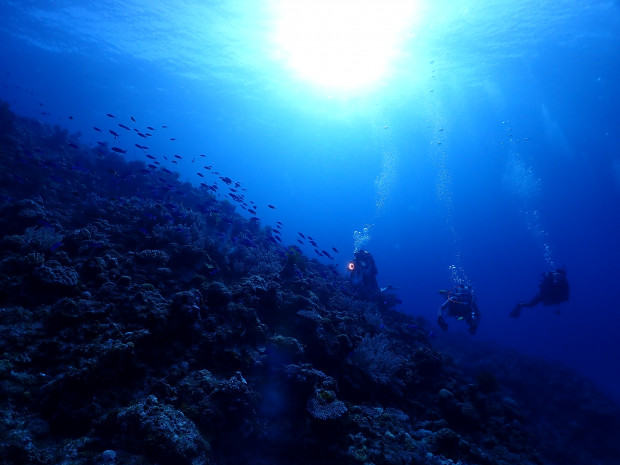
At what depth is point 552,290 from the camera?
1784 cm

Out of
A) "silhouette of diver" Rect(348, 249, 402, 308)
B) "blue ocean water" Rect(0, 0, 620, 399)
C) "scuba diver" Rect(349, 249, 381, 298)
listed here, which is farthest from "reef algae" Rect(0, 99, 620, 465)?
"blue ocean water" Rect(0, 0, 620, 399)

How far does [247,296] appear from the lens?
6492 millimetres

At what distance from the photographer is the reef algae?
131 inches

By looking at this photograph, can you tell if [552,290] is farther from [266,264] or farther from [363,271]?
[266,264]

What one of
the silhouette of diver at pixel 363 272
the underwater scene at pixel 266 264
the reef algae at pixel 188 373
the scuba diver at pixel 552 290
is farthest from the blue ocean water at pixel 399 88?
the reef algae at pixel 188 373

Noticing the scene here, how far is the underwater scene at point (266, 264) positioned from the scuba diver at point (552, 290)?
0.42ft

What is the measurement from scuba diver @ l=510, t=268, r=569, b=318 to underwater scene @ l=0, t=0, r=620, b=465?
128 mm

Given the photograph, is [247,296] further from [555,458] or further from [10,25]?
[10,25]

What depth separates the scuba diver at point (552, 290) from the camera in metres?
17.4

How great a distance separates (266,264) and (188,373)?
250 inches

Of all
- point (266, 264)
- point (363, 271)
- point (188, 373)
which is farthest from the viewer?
point (363, 271)

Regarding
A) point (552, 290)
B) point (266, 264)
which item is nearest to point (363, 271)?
point (266, 264)

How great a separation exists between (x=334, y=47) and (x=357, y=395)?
33562 millimetres

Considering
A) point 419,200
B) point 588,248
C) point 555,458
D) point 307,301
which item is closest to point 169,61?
point 307,301
